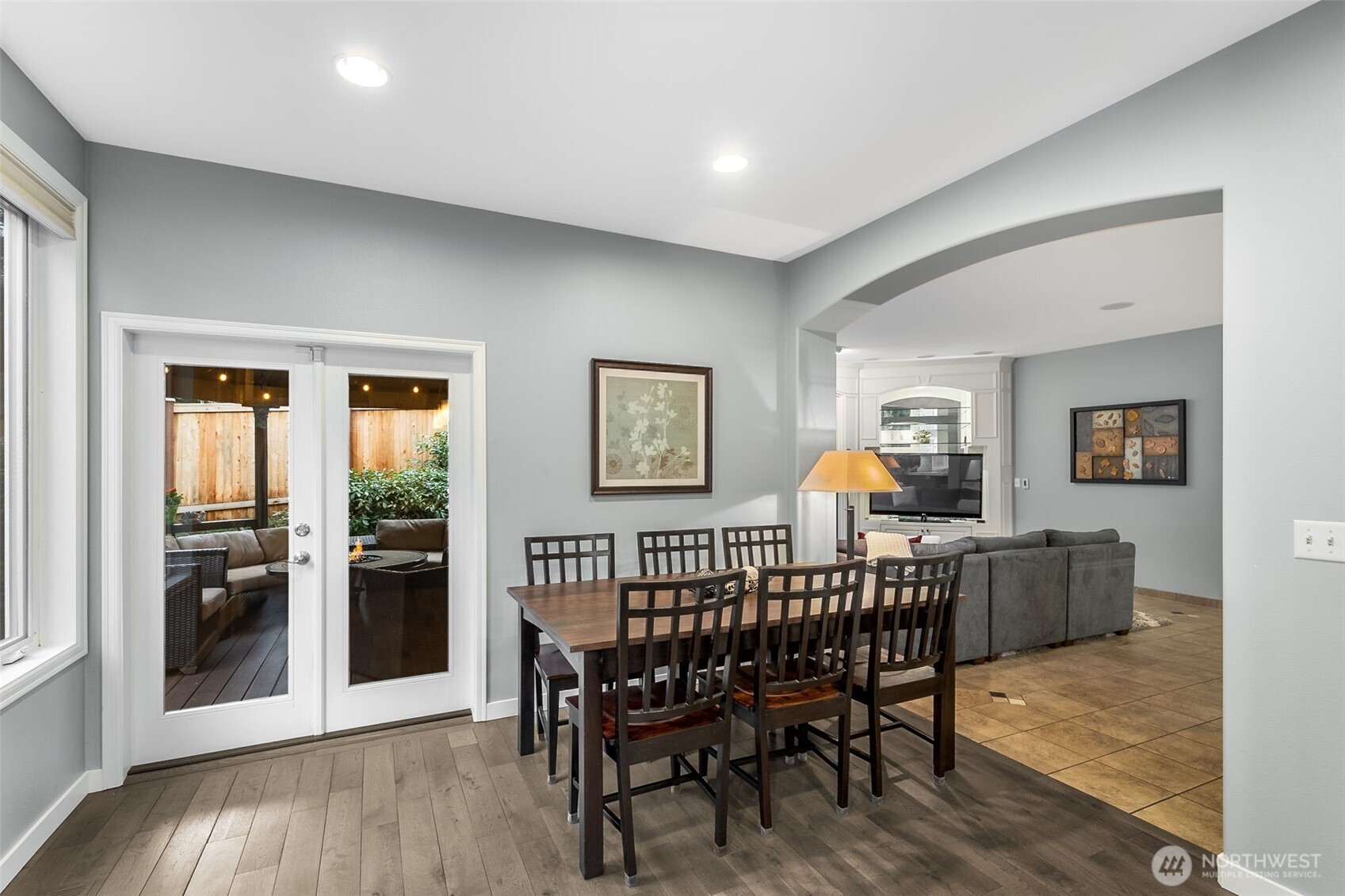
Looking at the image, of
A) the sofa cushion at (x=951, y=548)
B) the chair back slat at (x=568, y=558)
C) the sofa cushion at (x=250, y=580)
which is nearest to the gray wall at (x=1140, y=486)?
the sofa cushion at (x=951, y=548)

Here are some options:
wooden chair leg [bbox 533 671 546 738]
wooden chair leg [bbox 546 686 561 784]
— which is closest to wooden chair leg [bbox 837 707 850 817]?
wooden chair leg [bbox 546 686 561 784]

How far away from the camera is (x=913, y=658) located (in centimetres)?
277

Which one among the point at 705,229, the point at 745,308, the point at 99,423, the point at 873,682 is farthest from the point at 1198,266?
the point at 99,423

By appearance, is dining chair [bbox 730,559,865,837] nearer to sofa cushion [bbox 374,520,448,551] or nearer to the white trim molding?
sofa cushion [bbox 374,520,448,551]

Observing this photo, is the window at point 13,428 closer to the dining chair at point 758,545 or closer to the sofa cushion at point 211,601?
the sofa cushion at point 211,601

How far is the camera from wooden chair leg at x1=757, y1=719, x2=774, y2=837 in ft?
7.84

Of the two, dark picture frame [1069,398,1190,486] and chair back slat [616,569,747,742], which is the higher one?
dark picture frame [1069,398,1190,486]

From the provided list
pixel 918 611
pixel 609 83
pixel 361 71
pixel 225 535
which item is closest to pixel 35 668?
pixel 225 535

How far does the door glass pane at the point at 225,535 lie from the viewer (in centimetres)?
295

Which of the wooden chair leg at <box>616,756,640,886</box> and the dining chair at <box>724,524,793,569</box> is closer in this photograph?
the wooden chair leg at <box>616,756,640,886</box>

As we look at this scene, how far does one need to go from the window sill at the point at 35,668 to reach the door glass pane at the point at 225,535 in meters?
0.41

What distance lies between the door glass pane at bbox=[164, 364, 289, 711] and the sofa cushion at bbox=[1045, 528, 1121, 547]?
499 centimetres

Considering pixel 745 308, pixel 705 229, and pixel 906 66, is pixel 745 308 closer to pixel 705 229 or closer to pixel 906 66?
pixel 705 229

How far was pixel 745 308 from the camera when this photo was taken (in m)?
4.22
